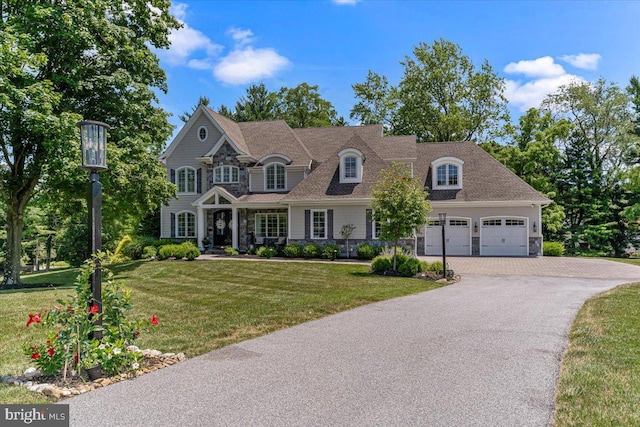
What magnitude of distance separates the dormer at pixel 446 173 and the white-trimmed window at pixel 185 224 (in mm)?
14883

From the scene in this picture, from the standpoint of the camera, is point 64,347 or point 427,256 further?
point 427,256

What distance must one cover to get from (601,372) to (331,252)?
17.0 meters

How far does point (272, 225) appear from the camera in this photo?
25141 millimetres

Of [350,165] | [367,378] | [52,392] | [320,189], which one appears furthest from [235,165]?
[367,378]

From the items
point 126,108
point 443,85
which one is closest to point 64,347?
point 126,108

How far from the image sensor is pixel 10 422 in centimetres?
391

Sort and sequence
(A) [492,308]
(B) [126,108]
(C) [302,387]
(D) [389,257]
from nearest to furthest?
(C) [302,387], (A) [492,308], (B) [126,108], (D) [389,257]

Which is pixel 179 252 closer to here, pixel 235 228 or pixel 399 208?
pixel 235 228

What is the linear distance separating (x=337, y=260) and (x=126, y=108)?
11.8 m

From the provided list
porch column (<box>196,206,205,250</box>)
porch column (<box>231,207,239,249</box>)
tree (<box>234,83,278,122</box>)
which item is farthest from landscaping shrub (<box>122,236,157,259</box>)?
tree (<box>234,83,278,122</box>)

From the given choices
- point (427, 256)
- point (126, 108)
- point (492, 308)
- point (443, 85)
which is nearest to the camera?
point (492, 308)

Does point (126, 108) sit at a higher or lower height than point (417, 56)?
lower

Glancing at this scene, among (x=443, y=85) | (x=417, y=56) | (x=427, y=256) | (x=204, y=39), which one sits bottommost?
(x=427, y=256)

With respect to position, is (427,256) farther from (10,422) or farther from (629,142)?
(10,422)
